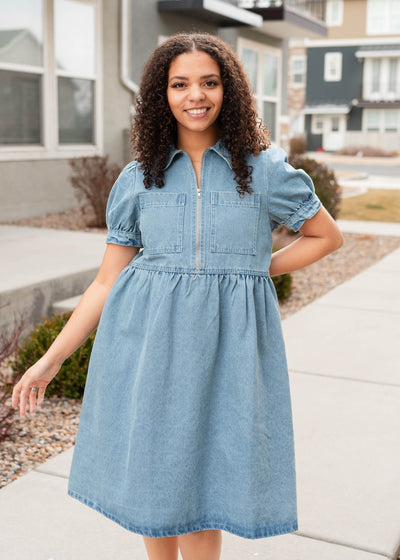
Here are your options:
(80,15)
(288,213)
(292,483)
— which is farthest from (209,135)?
(80,15)

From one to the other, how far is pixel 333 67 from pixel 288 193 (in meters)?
44.1

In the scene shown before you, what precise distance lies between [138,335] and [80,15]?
30.5 ft

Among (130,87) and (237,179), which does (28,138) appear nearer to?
(130,87)

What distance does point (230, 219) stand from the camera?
189 centimetres

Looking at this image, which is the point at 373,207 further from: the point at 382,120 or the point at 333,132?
the point at 382,120

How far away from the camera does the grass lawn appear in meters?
13.0

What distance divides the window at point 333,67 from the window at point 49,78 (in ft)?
115

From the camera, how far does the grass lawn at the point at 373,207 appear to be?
42.7ft

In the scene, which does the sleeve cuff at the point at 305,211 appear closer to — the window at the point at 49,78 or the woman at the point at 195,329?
the woman at the point at 195,329

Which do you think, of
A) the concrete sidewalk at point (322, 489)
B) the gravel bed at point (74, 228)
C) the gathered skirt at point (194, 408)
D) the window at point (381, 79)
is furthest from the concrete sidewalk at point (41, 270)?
the window at point (381, 79)

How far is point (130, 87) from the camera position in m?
11.3

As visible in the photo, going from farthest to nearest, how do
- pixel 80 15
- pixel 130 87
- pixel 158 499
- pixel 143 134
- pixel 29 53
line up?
pixel 130 87
pixel 80 15
pixel 29 53
pixel 143 134
pixel 158 499

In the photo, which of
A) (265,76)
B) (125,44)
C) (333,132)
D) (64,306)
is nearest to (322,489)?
(64,306)

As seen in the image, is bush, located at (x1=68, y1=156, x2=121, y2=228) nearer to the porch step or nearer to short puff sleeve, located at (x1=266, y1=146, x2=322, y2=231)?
the porch step
